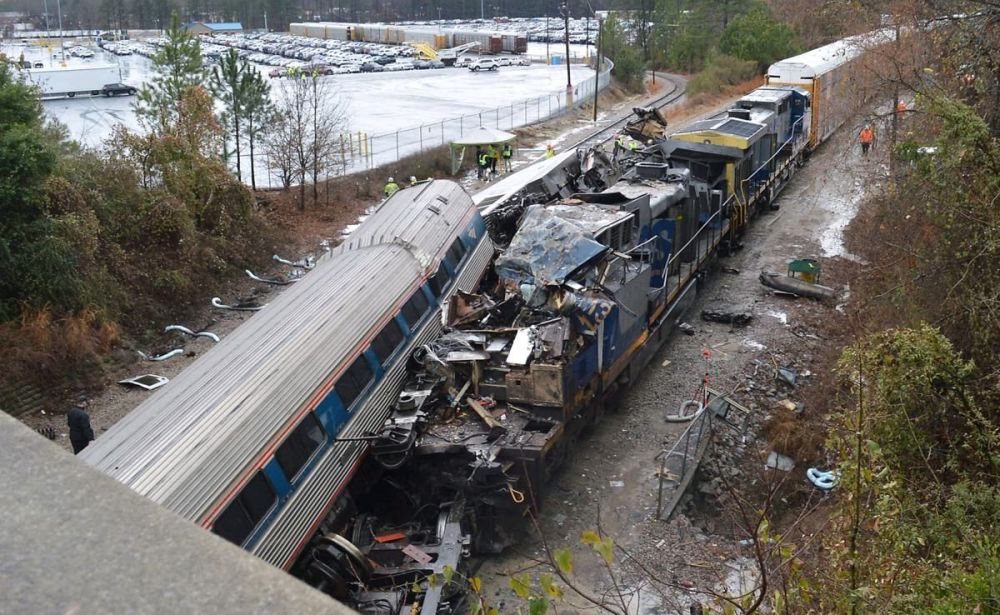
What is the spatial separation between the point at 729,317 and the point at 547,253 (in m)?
6.90

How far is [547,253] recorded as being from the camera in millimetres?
13930

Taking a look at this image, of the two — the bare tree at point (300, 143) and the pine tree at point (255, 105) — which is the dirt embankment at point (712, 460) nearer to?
the bare tree at point (300, 143)

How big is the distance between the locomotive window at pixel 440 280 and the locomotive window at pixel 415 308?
1.67 feet

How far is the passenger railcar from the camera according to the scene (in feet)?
28.3

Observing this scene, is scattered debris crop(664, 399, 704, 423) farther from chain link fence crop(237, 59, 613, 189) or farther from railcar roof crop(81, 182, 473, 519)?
chain link fence crop(237, 59, 613, 189)

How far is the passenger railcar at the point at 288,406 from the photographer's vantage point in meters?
8.63

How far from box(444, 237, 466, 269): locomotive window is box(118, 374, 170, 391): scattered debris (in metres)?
6.67

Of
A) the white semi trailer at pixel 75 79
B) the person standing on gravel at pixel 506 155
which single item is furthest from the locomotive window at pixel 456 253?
the white semi trailer at pixel 75 79

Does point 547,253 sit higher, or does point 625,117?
point 625,117

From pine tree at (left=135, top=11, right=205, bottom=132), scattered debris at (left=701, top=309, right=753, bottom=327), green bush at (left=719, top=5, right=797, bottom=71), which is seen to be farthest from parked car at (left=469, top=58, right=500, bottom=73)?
scattered debris at (left=701, top=309, right=753, bottom=327)

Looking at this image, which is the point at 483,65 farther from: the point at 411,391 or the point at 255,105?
the point at 411,391

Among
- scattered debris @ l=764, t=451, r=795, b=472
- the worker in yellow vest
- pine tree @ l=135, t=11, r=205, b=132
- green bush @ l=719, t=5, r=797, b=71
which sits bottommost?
scattered debris @ l=764, t=451, r=795, b=472

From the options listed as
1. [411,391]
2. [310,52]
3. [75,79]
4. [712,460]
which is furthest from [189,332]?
[310,52]

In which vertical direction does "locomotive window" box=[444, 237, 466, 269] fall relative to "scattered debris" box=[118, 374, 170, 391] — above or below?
above
